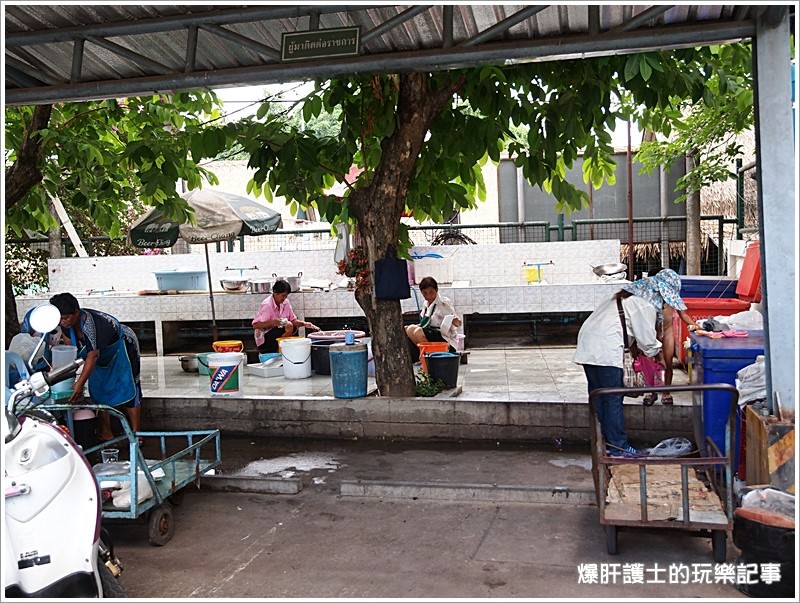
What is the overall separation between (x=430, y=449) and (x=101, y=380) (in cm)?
323

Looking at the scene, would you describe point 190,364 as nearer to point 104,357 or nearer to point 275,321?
point 275,321

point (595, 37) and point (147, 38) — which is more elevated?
point (147, 38)

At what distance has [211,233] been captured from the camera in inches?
451

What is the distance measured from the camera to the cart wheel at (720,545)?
4895 mm

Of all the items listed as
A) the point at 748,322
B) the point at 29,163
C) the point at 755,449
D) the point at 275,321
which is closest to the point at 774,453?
the point at 755,449

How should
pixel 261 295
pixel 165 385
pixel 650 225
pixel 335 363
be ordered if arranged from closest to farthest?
pixel 335 363 → pixel 165 385 → pixel 261 295 → pixel 650 225

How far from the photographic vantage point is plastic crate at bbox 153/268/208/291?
14.4 metres

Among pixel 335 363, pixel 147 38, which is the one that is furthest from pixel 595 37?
pixel 335 363

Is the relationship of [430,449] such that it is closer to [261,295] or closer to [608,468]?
[608,468]

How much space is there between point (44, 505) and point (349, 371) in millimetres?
4902

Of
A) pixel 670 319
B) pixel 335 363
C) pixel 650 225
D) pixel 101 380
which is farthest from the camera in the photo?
pixel 650 225

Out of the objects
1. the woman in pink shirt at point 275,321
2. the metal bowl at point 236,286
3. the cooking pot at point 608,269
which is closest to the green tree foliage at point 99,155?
the woman in pink shirt at point 275,321

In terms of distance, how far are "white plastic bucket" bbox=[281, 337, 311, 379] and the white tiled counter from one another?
261cm

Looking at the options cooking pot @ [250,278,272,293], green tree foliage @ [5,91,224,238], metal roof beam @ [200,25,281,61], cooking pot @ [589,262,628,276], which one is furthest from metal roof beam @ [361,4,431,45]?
cooking pot @ [589,262,628,276]
